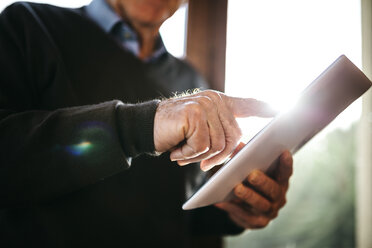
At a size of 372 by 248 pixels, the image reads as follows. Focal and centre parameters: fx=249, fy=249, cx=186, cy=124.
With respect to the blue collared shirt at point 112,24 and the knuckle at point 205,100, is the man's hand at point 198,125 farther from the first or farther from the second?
the blue collared shirt at point 112,24

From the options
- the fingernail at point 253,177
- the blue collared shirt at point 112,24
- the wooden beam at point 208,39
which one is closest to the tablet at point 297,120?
the fingernail at point 253,177

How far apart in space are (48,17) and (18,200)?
23.2 inches

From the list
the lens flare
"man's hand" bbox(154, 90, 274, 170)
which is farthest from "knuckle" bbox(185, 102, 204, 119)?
the lens flare

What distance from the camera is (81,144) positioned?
0.50 meters

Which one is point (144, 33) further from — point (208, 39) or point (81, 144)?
point (81, 144)

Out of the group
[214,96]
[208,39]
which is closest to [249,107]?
[214,96]

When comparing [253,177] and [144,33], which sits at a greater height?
[144,33]

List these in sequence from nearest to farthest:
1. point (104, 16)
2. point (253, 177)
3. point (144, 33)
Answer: point (253, 177) → point (104, 16) → point (144, 33)

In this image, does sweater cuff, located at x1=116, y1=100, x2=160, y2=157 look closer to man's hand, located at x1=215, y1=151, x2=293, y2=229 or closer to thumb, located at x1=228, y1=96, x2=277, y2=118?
thumb, located at x1=228, y1=96, x2=277, y2=118

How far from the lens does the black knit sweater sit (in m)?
0.50

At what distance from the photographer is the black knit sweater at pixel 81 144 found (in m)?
0.50

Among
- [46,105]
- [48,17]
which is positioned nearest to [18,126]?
[46,105]

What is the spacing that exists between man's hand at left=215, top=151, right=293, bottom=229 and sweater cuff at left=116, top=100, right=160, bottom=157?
27 cm

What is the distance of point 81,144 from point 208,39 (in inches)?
41.7
